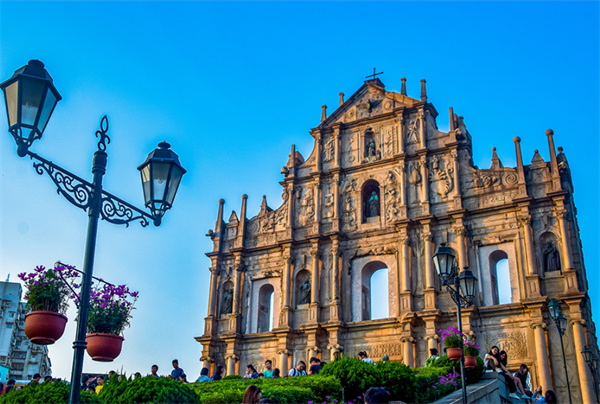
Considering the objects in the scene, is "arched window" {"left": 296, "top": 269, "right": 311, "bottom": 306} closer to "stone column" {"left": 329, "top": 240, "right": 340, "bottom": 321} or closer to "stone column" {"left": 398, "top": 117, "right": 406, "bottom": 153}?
"stone column" {"left": 329, "top": 240, "right": 340, "bottom": 321}

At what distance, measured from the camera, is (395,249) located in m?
29.3

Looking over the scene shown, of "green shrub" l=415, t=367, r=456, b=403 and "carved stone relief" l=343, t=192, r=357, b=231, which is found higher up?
"carved stone relief" l=343, t=192, r=357, b=231

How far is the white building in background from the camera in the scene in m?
63.4

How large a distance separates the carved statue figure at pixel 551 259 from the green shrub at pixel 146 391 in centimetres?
1976

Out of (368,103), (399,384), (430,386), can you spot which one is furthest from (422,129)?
(399,384)

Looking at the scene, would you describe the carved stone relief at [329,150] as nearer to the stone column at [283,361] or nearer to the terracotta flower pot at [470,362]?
the stone column at [283,361]

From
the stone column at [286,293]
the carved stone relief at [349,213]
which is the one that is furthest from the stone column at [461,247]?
the stone column at [286,293]

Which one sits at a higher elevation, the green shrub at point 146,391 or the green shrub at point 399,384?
the green shrub at point 399,384

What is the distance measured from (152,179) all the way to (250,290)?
23.7 meters

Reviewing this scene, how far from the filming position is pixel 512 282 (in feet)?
87.9

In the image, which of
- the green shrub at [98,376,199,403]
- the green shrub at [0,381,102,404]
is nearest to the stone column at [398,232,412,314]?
the green shrub at [98,376,199,403]

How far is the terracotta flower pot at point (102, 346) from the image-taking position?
977 cm

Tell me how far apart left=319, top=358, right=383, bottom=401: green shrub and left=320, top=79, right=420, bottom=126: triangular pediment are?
20.0 metres

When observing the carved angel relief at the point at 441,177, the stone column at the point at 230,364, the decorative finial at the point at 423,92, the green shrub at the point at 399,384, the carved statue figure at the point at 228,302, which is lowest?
the green shrub at the point at 399,384
